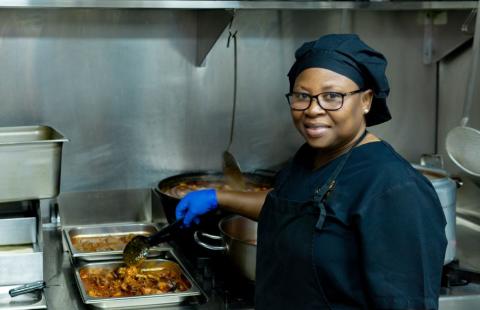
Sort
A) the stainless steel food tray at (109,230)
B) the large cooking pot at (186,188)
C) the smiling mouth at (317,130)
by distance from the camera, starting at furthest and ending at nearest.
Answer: the stainless steel food tray at (109,230), the large cooking pot at (186,188), the smiling mouth at (317,130)

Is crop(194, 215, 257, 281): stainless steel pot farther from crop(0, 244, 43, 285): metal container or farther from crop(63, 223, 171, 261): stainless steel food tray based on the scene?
crop(0, 244, 43, 285): metal container

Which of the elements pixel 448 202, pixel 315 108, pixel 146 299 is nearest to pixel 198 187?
pixel 146 299

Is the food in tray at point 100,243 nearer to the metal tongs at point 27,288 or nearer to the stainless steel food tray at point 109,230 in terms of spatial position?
the stainless steel food tray at point 109,230

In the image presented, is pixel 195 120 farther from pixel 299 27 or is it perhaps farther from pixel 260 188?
pixel 299 27

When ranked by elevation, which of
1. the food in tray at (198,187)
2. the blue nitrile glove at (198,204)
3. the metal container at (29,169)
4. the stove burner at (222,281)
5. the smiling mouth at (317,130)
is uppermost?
the smiling mouth at (317,130)

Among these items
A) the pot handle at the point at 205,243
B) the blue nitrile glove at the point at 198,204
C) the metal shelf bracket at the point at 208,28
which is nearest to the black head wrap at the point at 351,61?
the blue nitrile glove at the point at 198,204

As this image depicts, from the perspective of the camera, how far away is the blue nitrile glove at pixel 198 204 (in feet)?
5.19

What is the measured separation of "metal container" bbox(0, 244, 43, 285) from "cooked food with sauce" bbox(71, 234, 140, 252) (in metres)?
0.30

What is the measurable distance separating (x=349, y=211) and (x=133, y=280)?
2.38 ft

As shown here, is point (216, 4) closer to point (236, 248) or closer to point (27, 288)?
point (236, 248)

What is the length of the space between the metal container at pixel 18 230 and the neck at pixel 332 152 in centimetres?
84

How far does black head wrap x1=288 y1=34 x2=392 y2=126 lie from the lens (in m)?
1.17

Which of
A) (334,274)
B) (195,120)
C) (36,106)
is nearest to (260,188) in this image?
(195,120)

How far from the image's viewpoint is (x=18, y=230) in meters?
1.75
